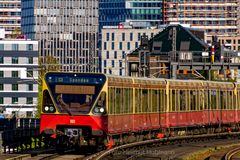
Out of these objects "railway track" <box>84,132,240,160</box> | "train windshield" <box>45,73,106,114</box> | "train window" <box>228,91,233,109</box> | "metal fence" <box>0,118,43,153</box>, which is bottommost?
"railway track" <box>84,132,240,160</box>

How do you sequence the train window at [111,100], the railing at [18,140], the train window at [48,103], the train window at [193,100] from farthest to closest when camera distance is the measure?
the train window at [193,100] < the railing at [18,140] < the train window at [111,100] < the train window at [48,103]

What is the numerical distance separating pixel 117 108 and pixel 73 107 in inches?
152

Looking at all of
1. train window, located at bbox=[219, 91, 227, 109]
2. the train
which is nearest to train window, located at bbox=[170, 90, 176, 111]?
the train

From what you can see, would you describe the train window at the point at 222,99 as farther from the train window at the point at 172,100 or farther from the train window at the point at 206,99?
the train window at the point at 172,100

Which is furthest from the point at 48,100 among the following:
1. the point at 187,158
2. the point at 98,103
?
the point at 187,158

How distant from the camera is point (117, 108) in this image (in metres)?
53.3

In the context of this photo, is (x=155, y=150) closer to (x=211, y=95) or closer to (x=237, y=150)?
(x=237, y=150)

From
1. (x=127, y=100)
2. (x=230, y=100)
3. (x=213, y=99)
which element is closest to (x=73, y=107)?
(x=127, y=100)

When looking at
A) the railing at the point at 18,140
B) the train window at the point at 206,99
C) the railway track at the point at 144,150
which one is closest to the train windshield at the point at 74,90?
the railway track at the point at 144,150

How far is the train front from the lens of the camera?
49.8 metres

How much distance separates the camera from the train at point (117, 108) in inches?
1964

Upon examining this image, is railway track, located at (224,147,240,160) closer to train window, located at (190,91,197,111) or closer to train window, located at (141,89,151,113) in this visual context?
train window, located at (141,89,151,113)

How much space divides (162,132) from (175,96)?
214 centimetres

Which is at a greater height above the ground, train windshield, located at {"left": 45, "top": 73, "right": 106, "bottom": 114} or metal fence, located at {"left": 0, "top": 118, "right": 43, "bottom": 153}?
train windshield, located at {"left": 45, "top": 73, "right": 106, "bottom": 114}
